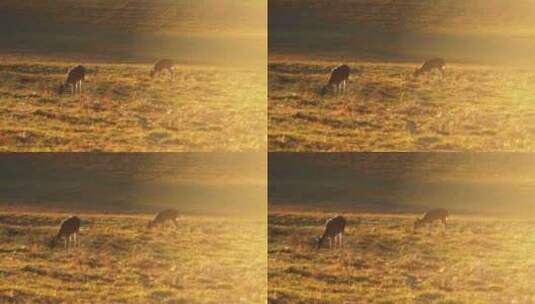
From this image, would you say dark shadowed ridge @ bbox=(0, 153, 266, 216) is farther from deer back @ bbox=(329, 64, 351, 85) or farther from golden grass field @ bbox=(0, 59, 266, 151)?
deer back @ bbox=(329, 64, 351, 85)

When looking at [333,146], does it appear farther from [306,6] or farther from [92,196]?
[92,196]

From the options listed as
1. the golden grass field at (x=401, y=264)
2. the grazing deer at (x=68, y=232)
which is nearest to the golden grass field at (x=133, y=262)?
the grazing deer at (x=68, y=232)

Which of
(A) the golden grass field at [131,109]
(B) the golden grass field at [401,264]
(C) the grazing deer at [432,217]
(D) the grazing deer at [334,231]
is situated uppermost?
(A) the golden grass field at [131,109]

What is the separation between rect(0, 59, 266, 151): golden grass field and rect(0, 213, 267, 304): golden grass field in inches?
11.4

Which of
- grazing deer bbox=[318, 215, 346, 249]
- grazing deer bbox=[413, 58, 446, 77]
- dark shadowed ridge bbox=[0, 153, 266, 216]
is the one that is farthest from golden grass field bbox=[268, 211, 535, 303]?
grazing deer bbox=[413, 58, 446, 77]

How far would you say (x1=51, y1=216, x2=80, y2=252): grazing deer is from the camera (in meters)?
3.66

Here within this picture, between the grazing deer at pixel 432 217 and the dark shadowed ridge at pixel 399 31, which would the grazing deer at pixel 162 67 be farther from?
the grazing deer at pixel 432 217

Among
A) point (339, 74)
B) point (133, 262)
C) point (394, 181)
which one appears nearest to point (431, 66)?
point (339, 74)

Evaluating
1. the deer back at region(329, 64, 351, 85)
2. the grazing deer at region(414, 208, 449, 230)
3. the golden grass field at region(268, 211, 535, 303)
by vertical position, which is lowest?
the golden grass field at region(268, 211, 535, 303)

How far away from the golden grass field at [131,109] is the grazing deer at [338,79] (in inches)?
9.9

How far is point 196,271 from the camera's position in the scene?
12.2 ft

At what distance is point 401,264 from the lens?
12.3 ft

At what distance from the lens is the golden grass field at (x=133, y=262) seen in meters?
3.66

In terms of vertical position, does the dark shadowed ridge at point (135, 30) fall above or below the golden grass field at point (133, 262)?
above
